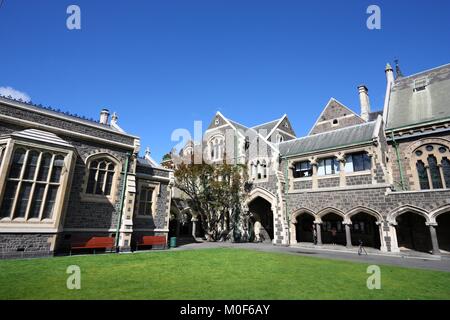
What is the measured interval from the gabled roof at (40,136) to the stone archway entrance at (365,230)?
21.2 metres

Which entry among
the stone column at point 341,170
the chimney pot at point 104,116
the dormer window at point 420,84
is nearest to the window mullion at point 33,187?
the chimney pot at point 104,116

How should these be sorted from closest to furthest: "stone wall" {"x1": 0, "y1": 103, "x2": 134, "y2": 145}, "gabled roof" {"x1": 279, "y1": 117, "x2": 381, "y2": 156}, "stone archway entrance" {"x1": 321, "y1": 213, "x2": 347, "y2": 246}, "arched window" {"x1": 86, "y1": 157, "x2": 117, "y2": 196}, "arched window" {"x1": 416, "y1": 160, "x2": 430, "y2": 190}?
"stone wall" {"x1": 0, "y1": 103, "x2": 134, "y2": 145} < "arched window" {"x1": 86, "y1": 157, "x2": 117, "y2": 196} < "arched window" {"x1": 416, "y1": 160, "x2": 430, "y2": 190} < "gabled roof" {"x1": 279, "y1": 117, "x2": 381, "y2": 156} < "stone archway entrance" {"x1": 321, "y1": 213, "x2": 347, "y2": 246}

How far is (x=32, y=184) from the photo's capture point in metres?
11.6

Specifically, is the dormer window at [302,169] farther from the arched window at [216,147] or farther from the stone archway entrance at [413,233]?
the arched window at [216,147]

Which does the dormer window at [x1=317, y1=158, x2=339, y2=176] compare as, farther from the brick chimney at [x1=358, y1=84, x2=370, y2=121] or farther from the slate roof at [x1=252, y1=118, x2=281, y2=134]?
the slate roof at [x1=252, y1=118, x2=281, y2=134]

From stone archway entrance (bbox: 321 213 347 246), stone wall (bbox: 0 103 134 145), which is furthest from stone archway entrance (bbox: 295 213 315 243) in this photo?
stone wall (bbox: 0 103 134 145)

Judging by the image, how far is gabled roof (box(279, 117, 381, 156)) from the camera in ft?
61.4

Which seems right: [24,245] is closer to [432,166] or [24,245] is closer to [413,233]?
[413,233]

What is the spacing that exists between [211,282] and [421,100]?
73.2 ft

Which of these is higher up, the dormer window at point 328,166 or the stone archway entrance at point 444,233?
the dormer window at point 328,166

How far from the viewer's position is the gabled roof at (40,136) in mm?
11252

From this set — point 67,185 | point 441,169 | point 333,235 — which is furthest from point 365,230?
point 67,185

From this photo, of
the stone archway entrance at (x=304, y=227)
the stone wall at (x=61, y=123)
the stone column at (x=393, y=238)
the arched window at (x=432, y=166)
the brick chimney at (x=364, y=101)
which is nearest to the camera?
the stone wall at (x=61, y=123)

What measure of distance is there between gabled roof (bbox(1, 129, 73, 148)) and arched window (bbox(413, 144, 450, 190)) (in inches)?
880
